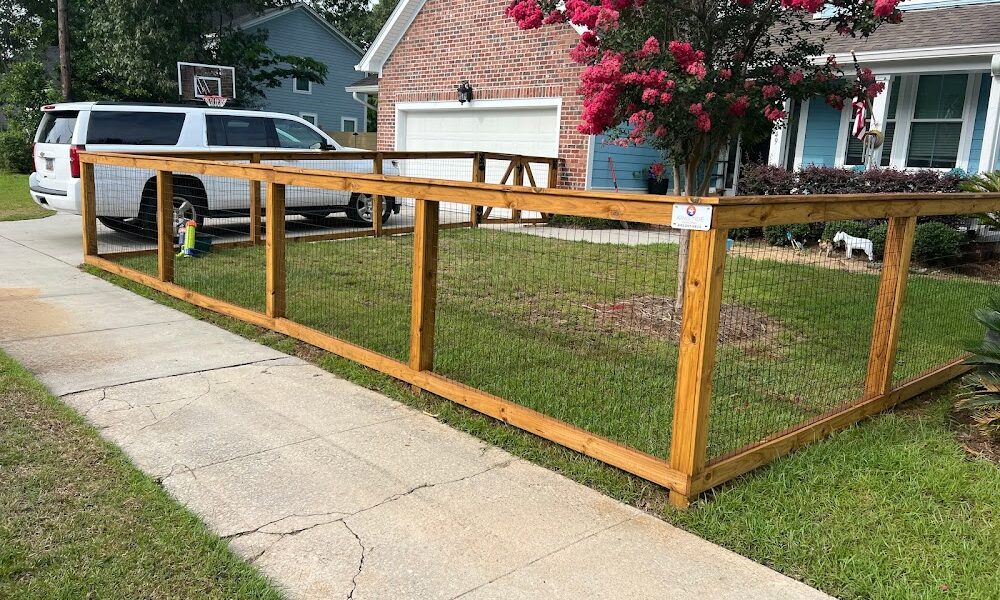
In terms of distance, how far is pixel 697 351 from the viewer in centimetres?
341

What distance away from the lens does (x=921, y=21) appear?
1273 centimetres

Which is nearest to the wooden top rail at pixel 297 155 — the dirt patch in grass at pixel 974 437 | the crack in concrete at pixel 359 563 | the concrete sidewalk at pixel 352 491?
the concrete sidewalk at pixel 352 491

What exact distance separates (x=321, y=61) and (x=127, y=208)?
25.6 m

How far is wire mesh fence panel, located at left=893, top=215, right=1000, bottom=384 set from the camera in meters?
6.03

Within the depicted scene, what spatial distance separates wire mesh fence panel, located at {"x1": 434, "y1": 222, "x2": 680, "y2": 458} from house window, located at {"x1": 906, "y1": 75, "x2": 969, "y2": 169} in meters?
5.65

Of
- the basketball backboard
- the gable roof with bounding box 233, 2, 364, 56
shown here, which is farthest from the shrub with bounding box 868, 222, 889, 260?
the gable roof with bounding box 233, 2, 364, 56

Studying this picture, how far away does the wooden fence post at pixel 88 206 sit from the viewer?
8.77 metres

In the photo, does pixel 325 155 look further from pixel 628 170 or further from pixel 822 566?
pixel 822 566

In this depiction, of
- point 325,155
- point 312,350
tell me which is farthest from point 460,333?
point 325,155

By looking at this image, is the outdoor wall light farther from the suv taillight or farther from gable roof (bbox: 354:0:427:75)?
the suv taillight

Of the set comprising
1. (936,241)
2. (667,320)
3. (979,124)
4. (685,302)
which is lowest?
(667,320)

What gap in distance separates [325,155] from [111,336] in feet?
18.5

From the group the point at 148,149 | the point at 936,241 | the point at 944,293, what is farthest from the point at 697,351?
the point at 148,149

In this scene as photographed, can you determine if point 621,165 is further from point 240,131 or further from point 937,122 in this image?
point 240,131
